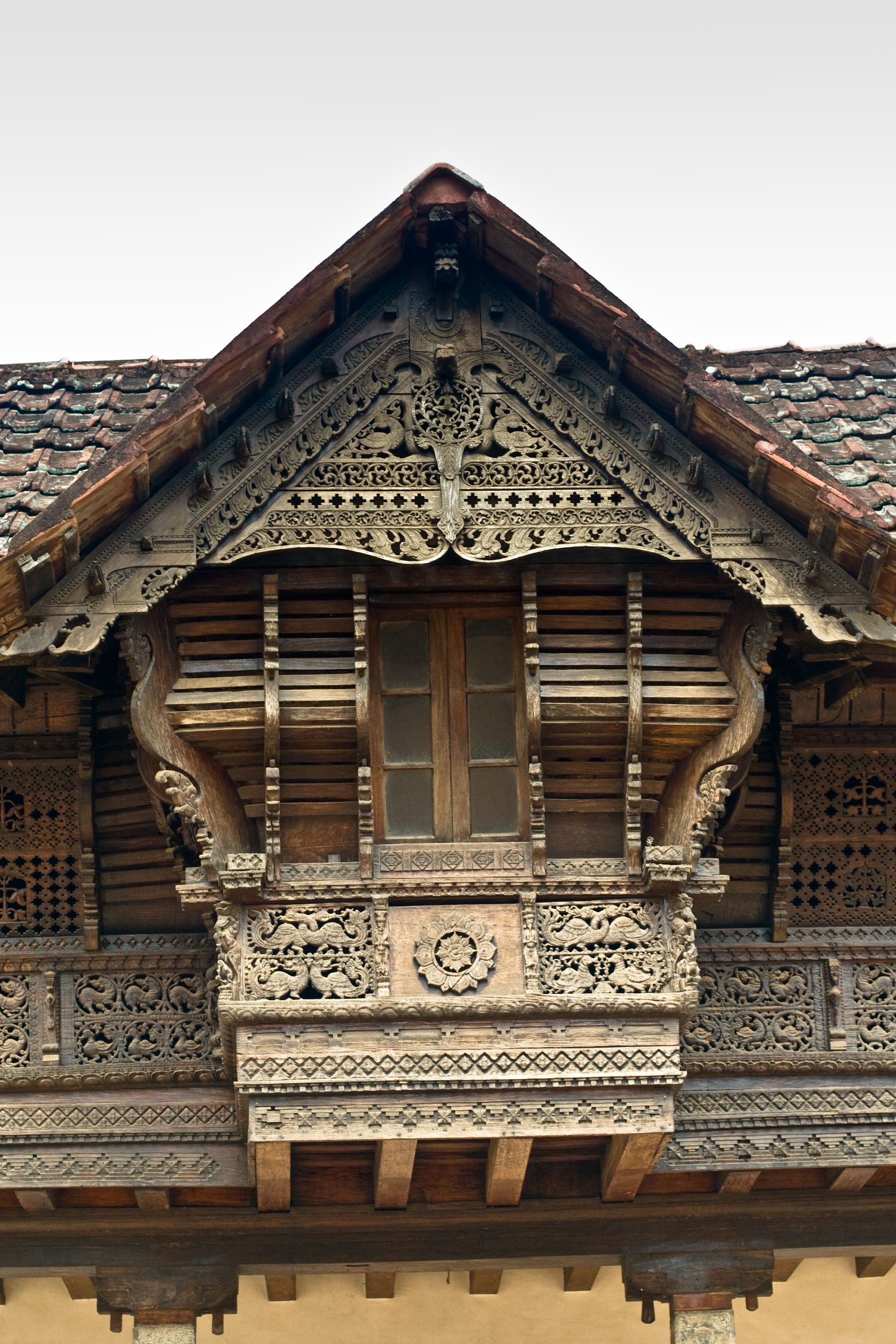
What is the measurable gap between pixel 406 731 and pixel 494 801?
20.7 inches

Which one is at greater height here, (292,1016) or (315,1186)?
(292,1016)

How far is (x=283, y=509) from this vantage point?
853 cm

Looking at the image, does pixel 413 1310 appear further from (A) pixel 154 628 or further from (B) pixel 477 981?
(A) pixel 154 628

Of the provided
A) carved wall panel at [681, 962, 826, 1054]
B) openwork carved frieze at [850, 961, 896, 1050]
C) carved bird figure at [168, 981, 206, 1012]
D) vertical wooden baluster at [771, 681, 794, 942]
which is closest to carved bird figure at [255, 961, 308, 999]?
carved bird figure at [168, 981, 206, 1012]

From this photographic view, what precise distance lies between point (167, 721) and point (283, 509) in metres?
1.11

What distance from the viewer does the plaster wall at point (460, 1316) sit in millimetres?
9727

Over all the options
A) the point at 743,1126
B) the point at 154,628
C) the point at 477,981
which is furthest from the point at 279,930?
the point at 743,1126

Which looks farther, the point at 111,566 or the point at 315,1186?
the point at 315,1186

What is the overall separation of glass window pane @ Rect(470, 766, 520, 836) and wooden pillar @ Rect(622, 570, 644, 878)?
20.5 inches

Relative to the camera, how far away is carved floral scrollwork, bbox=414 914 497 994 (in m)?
8.23

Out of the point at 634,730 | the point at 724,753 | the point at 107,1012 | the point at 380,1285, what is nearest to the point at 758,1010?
the point at 724,753

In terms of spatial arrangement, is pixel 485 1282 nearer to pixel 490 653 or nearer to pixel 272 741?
pixel 272 741

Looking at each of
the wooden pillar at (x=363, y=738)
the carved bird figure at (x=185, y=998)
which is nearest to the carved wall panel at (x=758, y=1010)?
the wooden pillar at (x=363, y=738)

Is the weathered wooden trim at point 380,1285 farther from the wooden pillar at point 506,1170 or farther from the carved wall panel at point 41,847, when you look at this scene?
the carved wall panel at point 41,847
